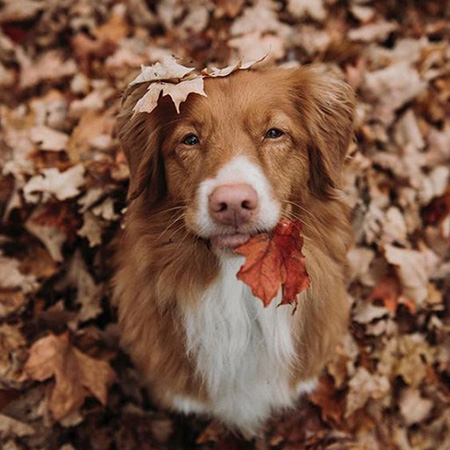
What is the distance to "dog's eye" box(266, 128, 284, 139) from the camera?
2.77 metres

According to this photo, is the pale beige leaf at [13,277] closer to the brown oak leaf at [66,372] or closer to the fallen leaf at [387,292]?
the brown oak leaf at [66,372]

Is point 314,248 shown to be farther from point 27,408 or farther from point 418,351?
point 27,408

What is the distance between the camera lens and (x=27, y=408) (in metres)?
3.47

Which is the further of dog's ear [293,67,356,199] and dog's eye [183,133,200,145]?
dog's ear [293,67,356,199]

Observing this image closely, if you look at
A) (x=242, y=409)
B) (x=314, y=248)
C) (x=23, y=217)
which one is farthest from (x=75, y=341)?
(x=314, y=248)

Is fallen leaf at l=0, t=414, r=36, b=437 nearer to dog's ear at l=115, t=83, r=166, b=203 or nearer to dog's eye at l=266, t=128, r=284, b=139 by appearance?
dog's ear at l=115, t=83, r=166, b=203

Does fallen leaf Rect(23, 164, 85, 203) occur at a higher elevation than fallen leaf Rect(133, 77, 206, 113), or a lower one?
lower

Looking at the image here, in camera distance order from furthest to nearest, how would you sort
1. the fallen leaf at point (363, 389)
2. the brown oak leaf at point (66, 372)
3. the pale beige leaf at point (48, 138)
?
the pale beige leaf at point (48, 138) → the fallen leaf at point (363, 389) → the brown oak leaf at point (66, 372)

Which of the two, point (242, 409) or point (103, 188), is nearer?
point (242, 409)

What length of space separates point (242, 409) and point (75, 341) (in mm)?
1165

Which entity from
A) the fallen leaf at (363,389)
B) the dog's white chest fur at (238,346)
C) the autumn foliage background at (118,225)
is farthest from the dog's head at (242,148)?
the fallen leaf at (363,389)

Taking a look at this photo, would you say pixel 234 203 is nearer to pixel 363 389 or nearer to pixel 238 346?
pixel 238 346

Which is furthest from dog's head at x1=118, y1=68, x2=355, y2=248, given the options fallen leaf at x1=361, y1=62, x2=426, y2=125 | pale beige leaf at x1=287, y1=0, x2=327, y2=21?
pale beige leaf at x1=287, y1=0, x2=327, y2=21

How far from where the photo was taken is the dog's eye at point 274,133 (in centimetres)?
277
